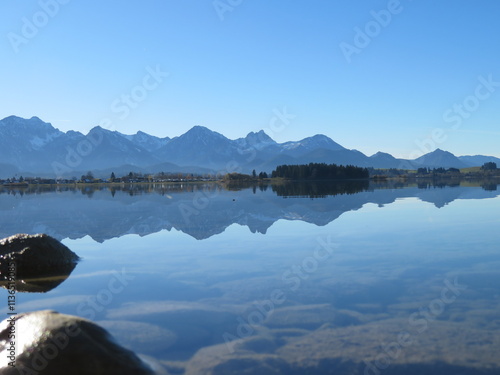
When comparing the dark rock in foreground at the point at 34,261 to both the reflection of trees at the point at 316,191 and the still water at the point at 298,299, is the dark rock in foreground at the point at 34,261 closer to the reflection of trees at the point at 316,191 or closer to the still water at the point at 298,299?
the still water at the point at 298,299

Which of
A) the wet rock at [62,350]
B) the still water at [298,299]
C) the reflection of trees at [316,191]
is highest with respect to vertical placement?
the reflection of trees at [316,191]

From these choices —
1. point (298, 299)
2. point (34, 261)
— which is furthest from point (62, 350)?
point (34, 261)

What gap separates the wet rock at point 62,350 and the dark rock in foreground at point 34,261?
34.4 feet

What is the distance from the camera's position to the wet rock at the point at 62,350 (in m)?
10.8

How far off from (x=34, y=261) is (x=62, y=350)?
52.5 ft

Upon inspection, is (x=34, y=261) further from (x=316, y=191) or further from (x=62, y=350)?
(x=316, y=191)

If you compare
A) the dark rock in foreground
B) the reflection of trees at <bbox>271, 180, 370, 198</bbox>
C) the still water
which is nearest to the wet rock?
the still water

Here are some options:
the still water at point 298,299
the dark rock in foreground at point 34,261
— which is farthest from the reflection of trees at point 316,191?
the dark rock in foreground at point 34,261

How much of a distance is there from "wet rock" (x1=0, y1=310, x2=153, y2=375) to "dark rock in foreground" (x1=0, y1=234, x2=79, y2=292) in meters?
10.5

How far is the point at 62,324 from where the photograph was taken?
12.0 meters

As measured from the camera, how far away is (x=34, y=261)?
24875mm

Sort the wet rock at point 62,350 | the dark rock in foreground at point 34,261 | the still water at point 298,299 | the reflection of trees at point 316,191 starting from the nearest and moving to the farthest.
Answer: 1. the wet rock at point 62,350
2. the still water at point 298,299
3. the dark rock in foreground at point 34,261
4. the reflection of trees at point 316,191

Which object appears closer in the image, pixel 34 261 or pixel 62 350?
pixel 62 350

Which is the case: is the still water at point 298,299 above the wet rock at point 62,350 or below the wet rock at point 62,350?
below
